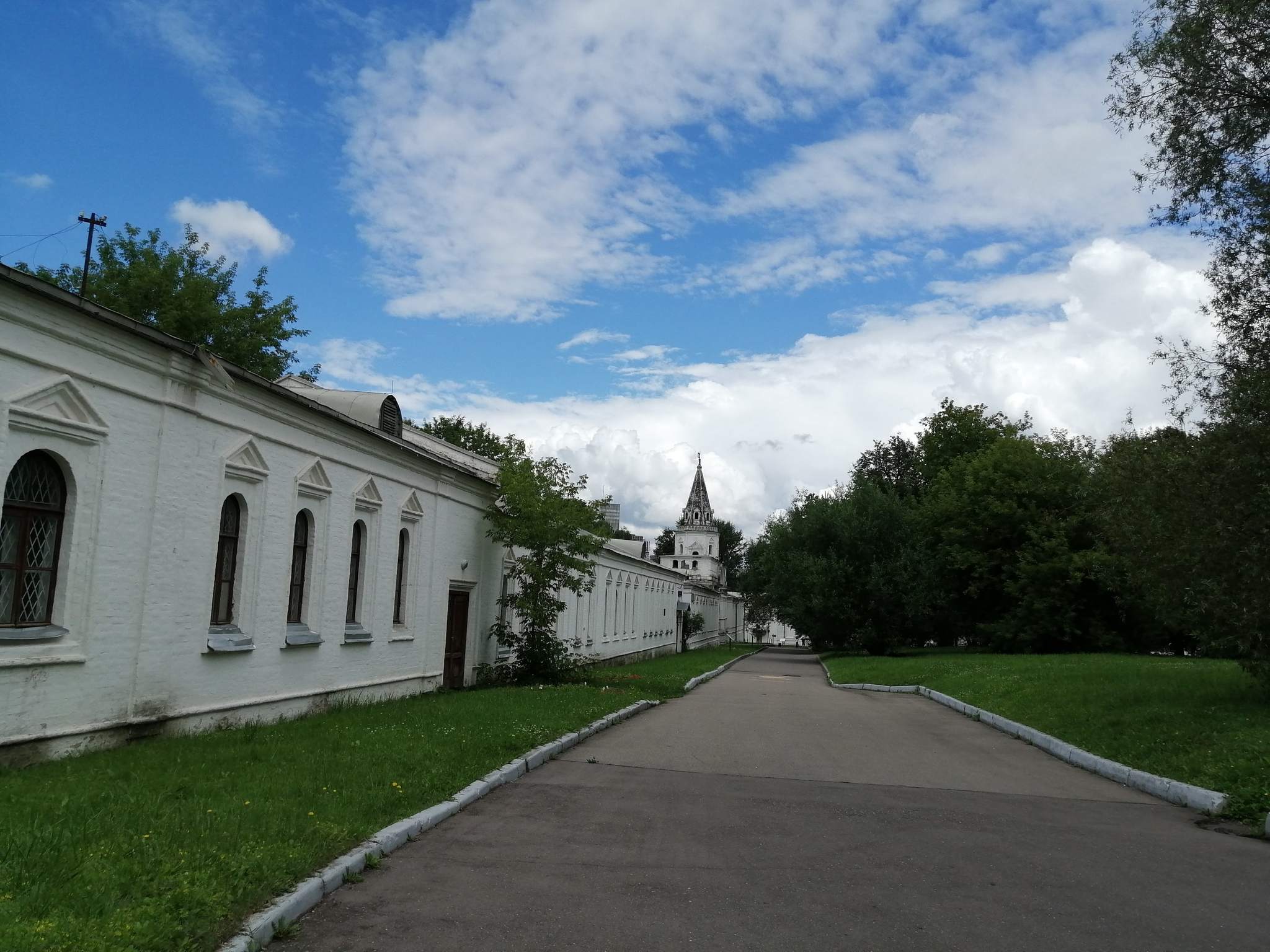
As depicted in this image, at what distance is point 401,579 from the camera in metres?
18.6

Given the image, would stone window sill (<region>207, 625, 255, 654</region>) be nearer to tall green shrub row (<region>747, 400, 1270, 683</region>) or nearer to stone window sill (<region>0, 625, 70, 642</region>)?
stone window sill (<region>0, 625, 70, 642</region>)

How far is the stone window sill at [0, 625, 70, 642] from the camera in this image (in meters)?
8.99

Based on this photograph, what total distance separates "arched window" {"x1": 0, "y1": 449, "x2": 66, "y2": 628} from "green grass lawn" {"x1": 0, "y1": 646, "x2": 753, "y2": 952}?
155cm

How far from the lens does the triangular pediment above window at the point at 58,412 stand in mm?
9117

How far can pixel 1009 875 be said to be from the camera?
680 centimetres

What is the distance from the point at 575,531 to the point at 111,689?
39.8 feet

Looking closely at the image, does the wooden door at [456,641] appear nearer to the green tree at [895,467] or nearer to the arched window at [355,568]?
the arched window at [355,568]

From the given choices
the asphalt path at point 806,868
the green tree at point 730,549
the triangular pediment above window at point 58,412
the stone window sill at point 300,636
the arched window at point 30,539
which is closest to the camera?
the asphalt path at point 806,868

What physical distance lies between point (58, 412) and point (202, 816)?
189 inches

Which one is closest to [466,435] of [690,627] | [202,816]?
[690,627]

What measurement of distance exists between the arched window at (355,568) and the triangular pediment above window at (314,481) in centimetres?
157

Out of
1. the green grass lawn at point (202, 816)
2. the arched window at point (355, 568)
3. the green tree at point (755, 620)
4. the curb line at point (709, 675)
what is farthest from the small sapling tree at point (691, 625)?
the green grass lawn at point (202, 816)

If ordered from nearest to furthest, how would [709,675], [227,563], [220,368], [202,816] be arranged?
[202,816] < [220,368] < [227,563] < [709,675]

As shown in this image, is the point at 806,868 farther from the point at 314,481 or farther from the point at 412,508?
the point at 412,508
